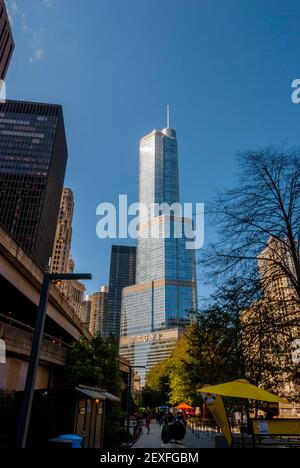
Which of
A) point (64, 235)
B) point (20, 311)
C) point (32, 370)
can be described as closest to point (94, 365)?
point (20, 311)

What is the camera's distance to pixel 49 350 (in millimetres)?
23219

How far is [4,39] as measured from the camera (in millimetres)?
72312

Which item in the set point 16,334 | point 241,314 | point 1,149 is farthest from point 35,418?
point 1,149

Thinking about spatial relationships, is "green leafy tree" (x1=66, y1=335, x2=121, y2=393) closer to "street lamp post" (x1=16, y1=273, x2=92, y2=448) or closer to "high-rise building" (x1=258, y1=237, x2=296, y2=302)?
"high-rise building" (x1=258, y1=237, x2=296, y2=302)

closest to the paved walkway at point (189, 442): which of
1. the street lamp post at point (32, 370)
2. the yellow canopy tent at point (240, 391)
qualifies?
the yellow canopy tent at point (240, 391)

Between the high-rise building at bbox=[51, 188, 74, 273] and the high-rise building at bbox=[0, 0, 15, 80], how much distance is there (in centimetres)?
9663

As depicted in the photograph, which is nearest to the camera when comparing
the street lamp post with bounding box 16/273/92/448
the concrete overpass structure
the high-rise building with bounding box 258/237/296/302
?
the street lamp post with bounding box 16/273/92/448

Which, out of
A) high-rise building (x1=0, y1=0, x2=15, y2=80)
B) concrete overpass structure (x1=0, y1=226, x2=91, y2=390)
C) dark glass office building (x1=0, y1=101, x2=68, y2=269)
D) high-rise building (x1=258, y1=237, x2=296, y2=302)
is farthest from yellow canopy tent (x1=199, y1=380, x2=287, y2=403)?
dark glass office building (x1=0, y1=101, x2=68, y2=269)

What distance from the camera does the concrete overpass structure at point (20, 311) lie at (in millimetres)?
17438

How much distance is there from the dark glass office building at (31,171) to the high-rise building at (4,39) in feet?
163

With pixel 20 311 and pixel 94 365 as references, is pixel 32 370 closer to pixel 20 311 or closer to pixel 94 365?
pixel 94 365

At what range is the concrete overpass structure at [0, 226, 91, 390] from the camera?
57.2 ft
